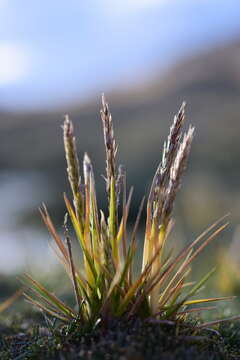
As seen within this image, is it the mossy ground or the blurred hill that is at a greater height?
the blurred hill

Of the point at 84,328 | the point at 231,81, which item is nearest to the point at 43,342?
the point at 84,328

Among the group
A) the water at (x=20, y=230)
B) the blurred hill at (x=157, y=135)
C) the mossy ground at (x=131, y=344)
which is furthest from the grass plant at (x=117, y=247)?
the blurred hill at (x=157, y=135)

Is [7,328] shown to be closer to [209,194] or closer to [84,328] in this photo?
[84,328]

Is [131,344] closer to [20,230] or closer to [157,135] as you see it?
[20,230]

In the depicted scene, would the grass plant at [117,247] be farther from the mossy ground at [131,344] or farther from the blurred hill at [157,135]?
the blurred hill at [157,135]

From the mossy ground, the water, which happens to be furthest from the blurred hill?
the mossy ground

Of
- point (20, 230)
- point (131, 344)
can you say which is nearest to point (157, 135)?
point (20, 230)

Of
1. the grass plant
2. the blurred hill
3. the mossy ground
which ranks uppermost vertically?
the blurred hill

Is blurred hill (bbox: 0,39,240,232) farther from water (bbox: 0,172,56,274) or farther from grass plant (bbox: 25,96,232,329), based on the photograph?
grass plant (bbox: 25,96,232,329)
